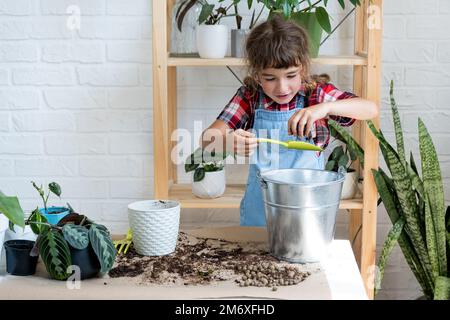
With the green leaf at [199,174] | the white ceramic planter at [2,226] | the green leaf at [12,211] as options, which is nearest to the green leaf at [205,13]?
the green leaf at [199,174]

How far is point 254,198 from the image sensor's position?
217cm

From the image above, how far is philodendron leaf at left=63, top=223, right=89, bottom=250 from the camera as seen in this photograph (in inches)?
48.8

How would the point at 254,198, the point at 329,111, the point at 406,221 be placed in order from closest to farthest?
the point at 329,111, the point at 254,198, the point at 406,221

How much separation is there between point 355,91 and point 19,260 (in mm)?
1636

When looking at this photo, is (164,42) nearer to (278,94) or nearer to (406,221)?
(278,94)

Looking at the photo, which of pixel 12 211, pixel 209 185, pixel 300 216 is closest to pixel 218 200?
pixel 209 185

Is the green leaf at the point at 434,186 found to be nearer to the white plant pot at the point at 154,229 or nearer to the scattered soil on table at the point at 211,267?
the scattered soil on table at the point at 211,267

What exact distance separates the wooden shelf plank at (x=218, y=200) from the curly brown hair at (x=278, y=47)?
52cm

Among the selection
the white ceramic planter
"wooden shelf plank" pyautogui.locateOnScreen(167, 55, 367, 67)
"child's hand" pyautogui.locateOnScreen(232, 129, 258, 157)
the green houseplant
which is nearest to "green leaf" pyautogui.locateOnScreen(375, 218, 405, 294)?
"wooden shelf plank" pyautogui.locateOnScreen(167, 55, 367, 67)

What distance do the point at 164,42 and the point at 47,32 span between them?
672 mm

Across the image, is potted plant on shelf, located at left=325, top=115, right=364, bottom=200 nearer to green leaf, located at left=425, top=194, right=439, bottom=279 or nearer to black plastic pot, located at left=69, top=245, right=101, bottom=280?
green leaf, located at left=425, top=194, right=439, bottom=279

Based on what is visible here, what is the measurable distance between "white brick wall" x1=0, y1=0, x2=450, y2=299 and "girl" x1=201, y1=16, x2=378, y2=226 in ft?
1.67

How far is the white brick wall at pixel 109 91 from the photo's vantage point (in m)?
2.65

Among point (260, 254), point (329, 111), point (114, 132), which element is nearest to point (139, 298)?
point (260, 254)
